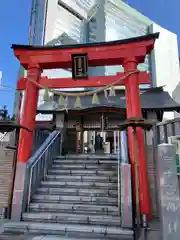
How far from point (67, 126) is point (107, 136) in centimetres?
546

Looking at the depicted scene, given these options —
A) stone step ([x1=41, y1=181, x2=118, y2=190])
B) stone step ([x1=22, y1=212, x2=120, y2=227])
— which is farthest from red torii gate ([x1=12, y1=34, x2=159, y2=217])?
stone step ([x1=22, y1=212, x2=120, y2=227])

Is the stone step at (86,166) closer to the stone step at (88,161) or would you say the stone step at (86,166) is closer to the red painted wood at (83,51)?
the stone step at (88,161)

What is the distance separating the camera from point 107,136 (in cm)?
1775

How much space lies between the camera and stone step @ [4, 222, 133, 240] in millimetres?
4539

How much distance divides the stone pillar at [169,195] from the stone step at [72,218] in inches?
58.6

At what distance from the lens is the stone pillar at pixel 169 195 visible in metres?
3.82

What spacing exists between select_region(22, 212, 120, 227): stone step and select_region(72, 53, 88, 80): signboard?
15.4 feet

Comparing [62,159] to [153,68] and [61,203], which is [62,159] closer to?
[61,203]

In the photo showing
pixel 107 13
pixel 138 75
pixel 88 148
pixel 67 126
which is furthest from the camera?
pixel 107 13

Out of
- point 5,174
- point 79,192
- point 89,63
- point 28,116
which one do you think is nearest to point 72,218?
point 79,192

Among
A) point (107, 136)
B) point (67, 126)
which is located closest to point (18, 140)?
point (67, 126)

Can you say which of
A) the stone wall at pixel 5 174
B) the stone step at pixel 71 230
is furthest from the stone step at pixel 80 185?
the stone step at pixel 71 230

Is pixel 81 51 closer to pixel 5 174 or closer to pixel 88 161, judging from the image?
pixel 88 161

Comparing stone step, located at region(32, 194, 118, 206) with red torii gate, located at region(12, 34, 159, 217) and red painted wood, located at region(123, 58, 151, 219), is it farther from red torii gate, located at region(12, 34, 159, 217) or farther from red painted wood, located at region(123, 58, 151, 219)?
red torii gate, located at region(12, 34, 159, 217)
